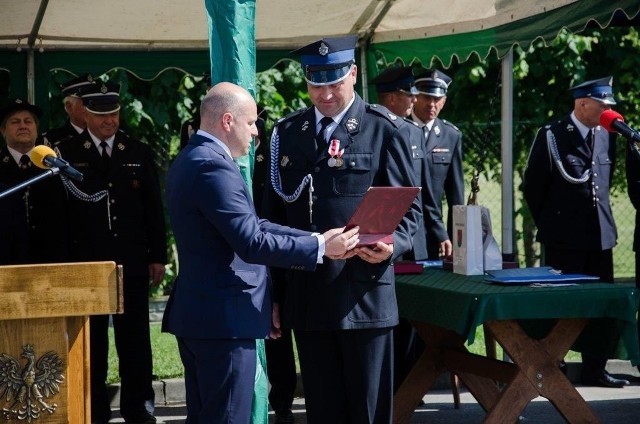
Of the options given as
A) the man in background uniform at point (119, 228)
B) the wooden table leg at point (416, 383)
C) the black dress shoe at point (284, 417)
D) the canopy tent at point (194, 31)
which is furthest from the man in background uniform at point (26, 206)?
the wooden table leg at point (416, 383)

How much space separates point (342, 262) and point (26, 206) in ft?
10.0

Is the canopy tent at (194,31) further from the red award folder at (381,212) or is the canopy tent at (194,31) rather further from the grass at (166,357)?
the red award folder at (381,212)

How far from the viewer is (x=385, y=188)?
454 cm

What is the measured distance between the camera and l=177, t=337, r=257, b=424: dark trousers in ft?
14.6

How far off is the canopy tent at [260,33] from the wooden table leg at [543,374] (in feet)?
6.68

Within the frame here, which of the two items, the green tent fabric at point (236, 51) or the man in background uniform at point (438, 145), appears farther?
the man in background uniform at point (438, 145)

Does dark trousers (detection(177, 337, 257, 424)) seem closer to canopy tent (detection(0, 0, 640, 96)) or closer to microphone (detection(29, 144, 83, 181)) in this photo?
microphone (detection(29, 144, 83, 181))

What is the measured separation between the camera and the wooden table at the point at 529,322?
5.47m

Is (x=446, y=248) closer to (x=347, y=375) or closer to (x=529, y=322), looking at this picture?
(x=529, y=322)

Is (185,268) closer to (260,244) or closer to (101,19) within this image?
(260,244)

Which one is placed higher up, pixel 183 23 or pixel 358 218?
pixel 183 23

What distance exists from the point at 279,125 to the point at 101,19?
3.49 metres

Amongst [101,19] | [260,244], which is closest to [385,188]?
[260,244]

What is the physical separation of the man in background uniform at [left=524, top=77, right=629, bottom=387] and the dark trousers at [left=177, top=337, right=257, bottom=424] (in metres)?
3.90
